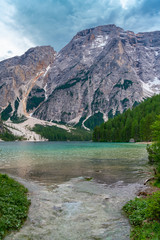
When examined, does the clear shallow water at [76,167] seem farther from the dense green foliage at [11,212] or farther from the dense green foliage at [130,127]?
the dense green foliage at [130,127]

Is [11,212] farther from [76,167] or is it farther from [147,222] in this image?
Result: [76,167]

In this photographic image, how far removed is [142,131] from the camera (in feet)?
395

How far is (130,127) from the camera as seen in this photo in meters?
142

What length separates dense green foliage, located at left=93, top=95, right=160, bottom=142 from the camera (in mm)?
124156

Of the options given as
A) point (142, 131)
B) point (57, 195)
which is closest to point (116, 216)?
point (57, 195)

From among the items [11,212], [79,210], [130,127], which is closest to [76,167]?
[79,210]

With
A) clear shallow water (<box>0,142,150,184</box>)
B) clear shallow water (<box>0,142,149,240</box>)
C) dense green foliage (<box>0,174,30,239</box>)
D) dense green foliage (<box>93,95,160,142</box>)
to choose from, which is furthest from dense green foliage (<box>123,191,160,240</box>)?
dense green foliage (<box>93,95,160,142</box>)

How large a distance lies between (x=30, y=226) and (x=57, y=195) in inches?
251

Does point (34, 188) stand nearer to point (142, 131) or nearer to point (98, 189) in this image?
point (98, 189)

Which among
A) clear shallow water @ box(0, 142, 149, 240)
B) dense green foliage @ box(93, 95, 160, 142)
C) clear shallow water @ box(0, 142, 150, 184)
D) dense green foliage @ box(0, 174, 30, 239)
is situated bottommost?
clear shallow water @ box(0, 142, 150, 184)

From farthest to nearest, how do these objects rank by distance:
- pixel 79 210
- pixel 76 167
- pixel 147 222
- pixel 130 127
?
pixel 130 127 < pixel 76 167 < pixel 79 210 < pixel 147 222

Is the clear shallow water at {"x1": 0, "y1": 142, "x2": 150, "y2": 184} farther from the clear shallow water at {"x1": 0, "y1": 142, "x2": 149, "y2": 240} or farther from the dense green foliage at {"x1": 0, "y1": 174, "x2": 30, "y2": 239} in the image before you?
the dense green foliage at {"x1": 0, "y1": 174, "x2": 30, "y2": 239}

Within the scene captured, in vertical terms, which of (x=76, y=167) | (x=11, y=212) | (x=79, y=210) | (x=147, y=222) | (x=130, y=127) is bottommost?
(x=76, y=167)

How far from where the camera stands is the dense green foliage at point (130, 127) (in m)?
124
